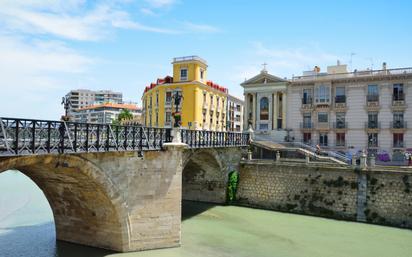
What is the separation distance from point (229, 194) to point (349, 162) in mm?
10781

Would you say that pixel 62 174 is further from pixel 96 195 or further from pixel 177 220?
pixel 177 220

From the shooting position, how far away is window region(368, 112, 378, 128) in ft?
129

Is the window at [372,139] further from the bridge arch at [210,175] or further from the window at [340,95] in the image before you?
the bridge arch at [210,175]

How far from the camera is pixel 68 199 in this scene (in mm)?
20328

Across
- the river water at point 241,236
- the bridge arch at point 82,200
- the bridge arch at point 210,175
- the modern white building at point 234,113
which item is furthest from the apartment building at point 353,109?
the bridge arch at point 82,200

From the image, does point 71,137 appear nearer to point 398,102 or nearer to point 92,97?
point 398,102

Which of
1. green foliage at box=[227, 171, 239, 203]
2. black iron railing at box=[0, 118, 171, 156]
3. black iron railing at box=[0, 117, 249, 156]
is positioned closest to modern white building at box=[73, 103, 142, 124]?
green foliage at box=[227, 171, 239, 203]

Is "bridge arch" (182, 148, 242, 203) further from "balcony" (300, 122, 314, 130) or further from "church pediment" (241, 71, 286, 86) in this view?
"church pediment" (241, 71, 286, 86)

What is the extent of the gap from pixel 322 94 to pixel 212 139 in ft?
50.5

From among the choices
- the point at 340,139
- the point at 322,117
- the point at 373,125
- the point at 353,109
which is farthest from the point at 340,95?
the point at 340,139

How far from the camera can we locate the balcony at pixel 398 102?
37.9 m

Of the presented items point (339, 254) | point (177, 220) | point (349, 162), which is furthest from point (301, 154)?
point (177, 220)

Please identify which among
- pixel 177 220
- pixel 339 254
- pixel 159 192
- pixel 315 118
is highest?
pixel 315 118

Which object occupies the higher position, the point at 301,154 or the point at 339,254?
the point at 301,154
